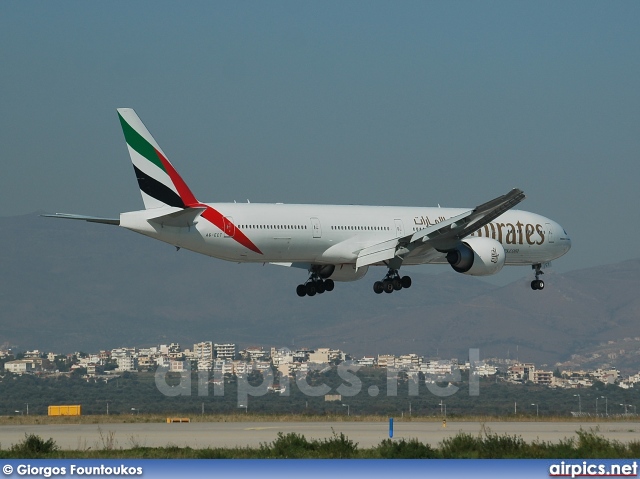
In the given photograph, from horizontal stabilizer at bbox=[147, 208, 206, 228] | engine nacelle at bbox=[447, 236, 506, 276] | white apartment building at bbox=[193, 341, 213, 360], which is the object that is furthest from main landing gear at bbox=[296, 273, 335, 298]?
white apartment building at bbox=[193, 341, 213, 360]

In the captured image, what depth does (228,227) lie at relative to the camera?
166 feet

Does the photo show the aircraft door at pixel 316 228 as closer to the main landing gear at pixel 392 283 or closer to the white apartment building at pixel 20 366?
the main landing gear at pixel 392 283

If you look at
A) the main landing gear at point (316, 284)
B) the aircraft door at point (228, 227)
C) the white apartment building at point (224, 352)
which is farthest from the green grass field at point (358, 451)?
the white apartment building at point (224, 352)

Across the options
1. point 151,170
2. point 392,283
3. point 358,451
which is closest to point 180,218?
point 151,170

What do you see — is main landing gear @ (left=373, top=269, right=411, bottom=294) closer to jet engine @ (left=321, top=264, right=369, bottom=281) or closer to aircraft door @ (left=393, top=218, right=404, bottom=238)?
aircraft door @ (left=393, top=218, right=404, bottom=238)

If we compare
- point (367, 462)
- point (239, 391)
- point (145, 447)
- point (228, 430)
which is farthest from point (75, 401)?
point (367, 462)

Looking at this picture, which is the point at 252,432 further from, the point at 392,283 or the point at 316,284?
the point at 316,284

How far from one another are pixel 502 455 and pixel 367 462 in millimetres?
5554

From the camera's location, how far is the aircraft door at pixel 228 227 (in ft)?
166

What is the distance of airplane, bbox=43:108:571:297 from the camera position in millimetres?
50375

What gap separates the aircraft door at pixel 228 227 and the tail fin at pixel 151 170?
144 cm

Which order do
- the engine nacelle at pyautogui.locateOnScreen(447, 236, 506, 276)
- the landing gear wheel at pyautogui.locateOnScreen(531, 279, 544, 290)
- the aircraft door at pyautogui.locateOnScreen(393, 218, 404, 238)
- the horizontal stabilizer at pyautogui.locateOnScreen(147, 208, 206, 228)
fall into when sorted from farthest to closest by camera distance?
the landing gear wheel at pyautogui.locateOnScreen(531, 279, 544, 290) < the aircraft door at pyautogui.locateOnScreen(393, 218, 404, 238) < the engine nacelle at pyautogui.locateOnScreen(447, 236, 506, 276) < the horizontal stabilizer at pyautogui.locateOnScreen(147, 208, 206, 228)

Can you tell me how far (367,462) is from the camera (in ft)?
91.2

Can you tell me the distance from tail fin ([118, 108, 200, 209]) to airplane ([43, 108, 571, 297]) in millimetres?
42
